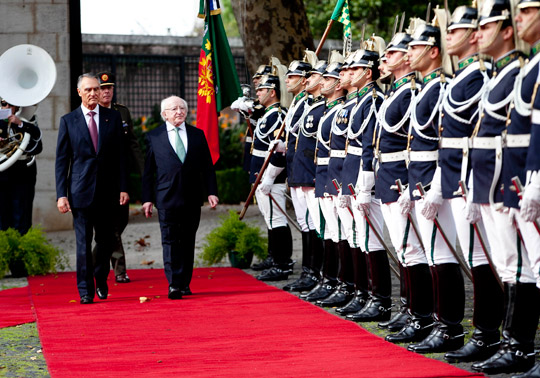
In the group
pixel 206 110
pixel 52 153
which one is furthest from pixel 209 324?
pixel 52 153

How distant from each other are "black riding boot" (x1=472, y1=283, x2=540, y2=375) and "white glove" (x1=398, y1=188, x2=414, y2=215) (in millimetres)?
1236

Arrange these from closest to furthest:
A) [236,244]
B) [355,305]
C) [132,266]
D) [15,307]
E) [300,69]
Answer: [355,305]
[15,307]
[300,69]
[236,244]
[132,266]

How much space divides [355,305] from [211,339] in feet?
4.73

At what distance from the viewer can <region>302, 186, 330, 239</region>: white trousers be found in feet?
28.5

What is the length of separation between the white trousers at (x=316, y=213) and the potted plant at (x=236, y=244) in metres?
1.98

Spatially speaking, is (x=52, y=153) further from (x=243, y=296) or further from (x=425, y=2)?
(x=425, y=2)

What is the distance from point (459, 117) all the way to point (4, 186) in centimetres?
674

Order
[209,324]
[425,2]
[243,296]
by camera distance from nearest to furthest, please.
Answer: [209,324] < [243,296] < [425,2]

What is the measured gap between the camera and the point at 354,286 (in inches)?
322

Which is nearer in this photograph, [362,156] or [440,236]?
[440,236]

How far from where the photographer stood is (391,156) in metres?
6.73

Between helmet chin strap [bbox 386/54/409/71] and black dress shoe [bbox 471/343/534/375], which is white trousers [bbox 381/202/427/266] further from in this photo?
black dress shoe [bbox 471/343/534/375]

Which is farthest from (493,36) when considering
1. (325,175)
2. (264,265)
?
(264,265)

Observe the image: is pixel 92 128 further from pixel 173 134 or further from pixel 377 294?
pixel 377 294
